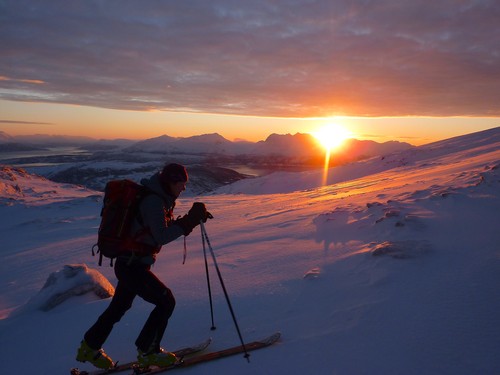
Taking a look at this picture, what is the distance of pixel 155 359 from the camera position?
3.89 m

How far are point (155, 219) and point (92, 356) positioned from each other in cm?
169

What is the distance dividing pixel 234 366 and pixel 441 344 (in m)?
2.13

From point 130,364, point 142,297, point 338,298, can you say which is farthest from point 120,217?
point 338,298

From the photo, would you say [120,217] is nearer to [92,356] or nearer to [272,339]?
[92,356]

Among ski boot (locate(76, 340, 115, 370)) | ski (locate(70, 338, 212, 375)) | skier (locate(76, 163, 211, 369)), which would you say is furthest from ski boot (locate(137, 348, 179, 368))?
ski boot (locate(76, 340, 115, 370))

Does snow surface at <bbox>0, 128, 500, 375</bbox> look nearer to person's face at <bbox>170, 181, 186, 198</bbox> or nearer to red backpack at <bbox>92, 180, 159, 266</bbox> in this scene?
red backpack at <bbox>92, 180, 159, 266</bbox>

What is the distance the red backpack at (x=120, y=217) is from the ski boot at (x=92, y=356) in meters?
1.10

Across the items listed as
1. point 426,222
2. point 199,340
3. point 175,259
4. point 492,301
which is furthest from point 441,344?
point 175,259

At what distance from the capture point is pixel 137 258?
377 cm

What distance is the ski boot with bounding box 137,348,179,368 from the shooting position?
388cm

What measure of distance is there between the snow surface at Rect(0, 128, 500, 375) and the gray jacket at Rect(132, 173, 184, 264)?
1506mm

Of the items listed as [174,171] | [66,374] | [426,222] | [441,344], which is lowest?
[66,374]

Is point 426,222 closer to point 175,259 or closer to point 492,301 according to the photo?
point 492,301

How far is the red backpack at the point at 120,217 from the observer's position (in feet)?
11.9
